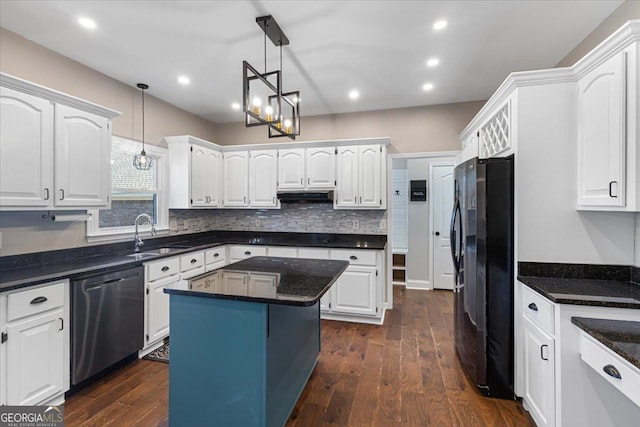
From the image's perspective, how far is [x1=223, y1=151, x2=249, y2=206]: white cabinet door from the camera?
435 centimetres

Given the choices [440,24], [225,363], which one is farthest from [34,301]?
[440,24]

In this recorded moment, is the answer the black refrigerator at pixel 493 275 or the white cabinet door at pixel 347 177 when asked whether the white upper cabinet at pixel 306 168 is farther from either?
the black refrigerator at pixel 493 275

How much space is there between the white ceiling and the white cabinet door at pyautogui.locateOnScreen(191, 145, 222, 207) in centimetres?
90

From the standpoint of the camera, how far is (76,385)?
7.20 feet

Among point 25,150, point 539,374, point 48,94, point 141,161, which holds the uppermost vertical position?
point 48,94

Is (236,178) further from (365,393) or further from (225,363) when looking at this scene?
(365,393)

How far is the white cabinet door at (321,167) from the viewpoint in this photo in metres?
3.98

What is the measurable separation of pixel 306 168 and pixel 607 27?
3145 mm

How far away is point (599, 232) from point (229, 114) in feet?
14.7

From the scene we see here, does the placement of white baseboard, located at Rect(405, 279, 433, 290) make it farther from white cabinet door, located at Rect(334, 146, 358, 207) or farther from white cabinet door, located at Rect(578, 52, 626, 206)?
white cabinet door, located at Rect(578, 52, 626, 206)

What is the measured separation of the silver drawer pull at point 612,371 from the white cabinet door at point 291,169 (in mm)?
3363

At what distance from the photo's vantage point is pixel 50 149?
2.23 meters

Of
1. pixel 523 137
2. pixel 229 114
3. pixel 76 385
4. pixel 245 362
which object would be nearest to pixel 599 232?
pixel 523 137

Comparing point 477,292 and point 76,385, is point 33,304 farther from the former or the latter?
point 477,292
